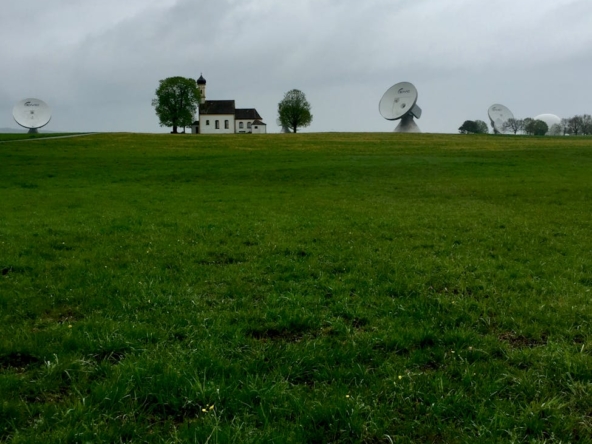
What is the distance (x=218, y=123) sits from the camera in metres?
128

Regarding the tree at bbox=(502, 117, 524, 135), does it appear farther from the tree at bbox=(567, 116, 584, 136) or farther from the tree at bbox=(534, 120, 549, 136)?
the tree at bbox=(567, 116, 584, 136)

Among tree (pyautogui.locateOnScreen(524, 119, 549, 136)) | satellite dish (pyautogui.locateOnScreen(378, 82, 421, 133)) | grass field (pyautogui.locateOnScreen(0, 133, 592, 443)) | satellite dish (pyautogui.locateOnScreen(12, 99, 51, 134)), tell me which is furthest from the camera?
tree (pyautogui.locateOnScreen(524, 119, 549, 136))

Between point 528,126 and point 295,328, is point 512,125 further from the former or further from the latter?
point 295,328

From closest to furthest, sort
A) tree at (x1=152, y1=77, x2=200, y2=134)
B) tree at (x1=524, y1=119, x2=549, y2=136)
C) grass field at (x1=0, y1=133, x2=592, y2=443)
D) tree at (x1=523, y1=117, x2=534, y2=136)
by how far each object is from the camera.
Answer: grass field at (x1=0, y1=133, x2=592, y2=443) < tree at (x1=152, y1=77, x2=200, y2=134) < tree at (x1=523, y1=117, x2=534, y2=136) < tree at (x1=524, y1=119, x2=549, y2=136)

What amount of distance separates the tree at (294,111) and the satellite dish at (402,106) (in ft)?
91.1

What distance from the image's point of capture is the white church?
128 metres

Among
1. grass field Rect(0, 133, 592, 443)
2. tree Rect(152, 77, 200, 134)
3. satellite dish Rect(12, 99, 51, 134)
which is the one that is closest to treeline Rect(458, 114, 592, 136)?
tree Rect(152, 77, 200, 134)

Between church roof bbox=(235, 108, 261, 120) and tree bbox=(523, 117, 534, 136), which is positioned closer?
tree bbox=(523, 117, 534, 136)

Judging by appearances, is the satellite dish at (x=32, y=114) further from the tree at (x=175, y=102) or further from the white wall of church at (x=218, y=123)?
the white wall of church at (x=218, y=123)

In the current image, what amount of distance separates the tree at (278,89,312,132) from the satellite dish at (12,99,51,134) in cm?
5409

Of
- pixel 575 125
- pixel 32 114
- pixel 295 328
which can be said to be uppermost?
pixel 575 125

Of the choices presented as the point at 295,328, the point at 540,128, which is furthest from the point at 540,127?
the point at 295,328

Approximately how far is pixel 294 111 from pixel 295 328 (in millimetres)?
113143

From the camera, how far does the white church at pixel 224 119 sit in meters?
128
